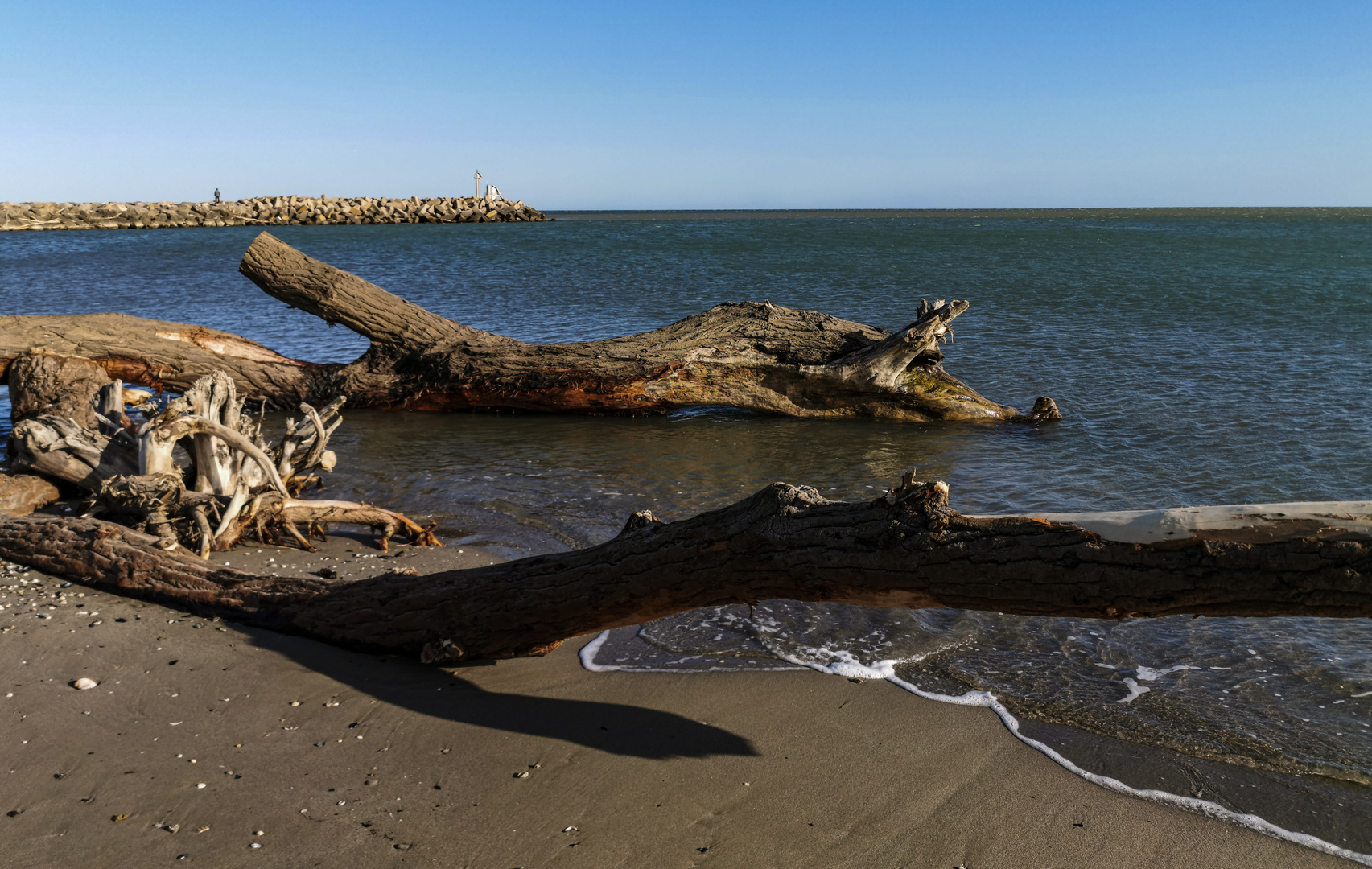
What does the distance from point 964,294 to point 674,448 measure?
46.9 ft

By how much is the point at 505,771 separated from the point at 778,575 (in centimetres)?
126

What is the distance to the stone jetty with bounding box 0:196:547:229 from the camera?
2293 inches

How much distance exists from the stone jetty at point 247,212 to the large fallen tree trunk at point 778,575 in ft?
217

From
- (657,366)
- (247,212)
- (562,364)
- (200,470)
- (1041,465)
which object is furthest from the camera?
(247,212)

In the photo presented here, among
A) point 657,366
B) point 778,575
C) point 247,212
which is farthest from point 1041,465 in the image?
point 247,212

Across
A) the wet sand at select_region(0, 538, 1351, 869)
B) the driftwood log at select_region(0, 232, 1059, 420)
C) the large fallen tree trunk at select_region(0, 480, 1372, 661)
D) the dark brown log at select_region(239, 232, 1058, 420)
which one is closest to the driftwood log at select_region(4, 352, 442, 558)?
the large fallen tree trunk at select_region(0, 480, 1372, 661)

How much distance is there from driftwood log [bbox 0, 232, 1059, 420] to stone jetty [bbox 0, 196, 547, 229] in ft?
197

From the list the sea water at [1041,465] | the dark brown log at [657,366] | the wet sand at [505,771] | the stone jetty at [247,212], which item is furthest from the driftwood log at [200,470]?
the stone jetty at [247,212]

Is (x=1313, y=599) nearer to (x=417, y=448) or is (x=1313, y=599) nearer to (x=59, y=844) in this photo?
(x=59, y=844)

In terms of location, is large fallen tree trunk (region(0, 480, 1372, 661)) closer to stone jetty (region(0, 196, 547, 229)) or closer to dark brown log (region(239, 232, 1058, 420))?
dark brown log (region(239, 232, 1058, 420))

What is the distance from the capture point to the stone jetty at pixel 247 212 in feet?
191

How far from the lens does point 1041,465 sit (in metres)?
7.62

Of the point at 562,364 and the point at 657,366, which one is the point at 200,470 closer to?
the point at 562,364

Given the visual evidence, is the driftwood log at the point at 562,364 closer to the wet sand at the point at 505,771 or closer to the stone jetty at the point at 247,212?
the wet sand at the point at 505,771
